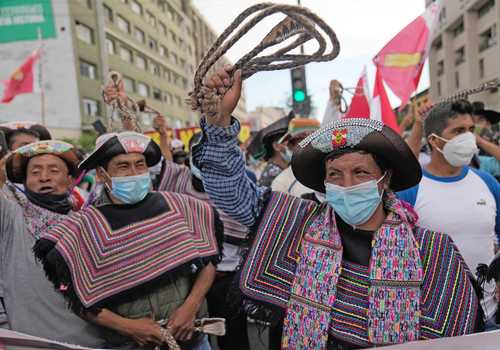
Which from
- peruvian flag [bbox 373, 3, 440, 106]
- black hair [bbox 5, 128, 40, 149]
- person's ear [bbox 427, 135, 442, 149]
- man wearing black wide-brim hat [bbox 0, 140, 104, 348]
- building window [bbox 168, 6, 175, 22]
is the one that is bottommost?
man wearing black wide-brim hat [bbox 0, 140, 104, 348]

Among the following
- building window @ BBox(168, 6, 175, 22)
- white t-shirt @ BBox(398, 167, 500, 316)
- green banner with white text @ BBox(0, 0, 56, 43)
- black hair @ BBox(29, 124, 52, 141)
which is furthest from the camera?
building window @ BBox(168, 6, 175, 22)

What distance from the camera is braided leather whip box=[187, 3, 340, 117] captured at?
1.17 meters

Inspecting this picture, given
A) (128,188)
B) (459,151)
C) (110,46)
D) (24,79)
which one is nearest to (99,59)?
(110,46)

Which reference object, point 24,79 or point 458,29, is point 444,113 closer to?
point 24,79

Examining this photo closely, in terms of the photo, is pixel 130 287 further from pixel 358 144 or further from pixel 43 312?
pixel 358 144

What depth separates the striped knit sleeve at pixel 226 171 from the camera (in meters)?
1.55

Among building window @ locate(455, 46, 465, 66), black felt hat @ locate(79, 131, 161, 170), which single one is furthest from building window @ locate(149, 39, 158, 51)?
black felt hat @ locate(79, 131, 161, 170)

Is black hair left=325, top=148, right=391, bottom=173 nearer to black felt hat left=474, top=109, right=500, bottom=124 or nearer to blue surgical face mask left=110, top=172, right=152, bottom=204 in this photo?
blue surgical face mask left=110, top=172, right=152, bottom=204

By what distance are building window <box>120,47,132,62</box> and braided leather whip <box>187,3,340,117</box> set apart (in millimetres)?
36508

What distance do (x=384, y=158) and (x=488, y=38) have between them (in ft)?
118

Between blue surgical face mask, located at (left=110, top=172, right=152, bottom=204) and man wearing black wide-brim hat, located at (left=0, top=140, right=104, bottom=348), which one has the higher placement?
blue surgical face mask, located at (left=110, top=172, right=152, bottom=204)

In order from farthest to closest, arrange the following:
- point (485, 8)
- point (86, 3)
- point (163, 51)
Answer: point (163, 51) → point (485, 8) → point (86, 3)

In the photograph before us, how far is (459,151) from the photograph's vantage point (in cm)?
240

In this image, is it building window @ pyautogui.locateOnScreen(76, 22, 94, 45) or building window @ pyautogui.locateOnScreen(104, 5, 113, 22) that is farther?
building window @ pyautogui.locateOnScreen(104, 5, 113, 22)
